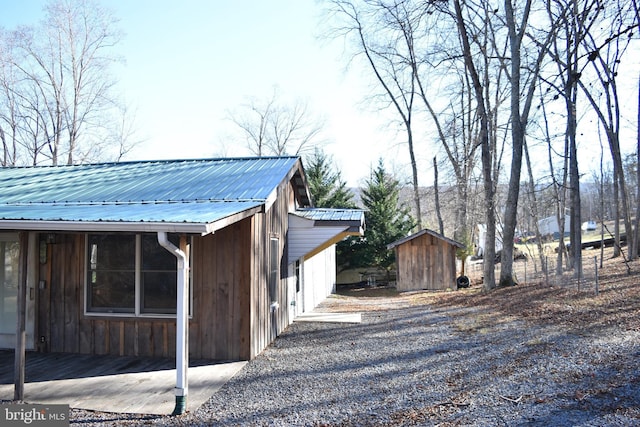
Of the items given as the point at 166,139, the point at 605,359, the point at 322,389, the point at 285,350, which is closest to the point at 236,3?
the point at 285,350

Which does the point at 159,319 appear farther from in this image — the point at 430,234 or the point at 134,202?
the point at 430,234

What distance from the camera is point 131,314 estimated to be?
6727 millimetres

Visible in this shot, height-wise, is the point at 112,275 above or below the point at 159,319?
above

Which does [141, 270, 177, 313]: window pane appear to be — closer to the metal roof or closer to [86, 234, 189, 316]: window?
[86, 234, 189, 316]: window

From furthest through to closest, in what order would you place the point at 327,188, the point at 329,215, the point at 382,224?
1. the point at 327,188
2. the point at 382,224
3. the point at 329,215

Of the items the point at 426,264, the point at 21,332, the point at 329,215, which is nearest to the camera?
the point at 21,332

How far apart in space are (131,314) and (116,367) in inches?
32.9

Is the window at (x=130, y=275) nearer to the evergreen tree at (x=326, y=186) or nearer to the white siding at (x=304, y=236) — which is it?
the white siding at (x=304, y=236)

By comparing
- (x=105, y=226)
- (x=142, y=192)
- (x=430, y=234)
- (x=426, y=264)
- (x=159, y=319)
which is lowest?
(x=159, y=319)

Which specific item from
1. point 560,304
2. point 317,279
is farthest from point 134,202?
point 560,304

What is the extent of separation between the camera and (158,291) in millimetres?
6766

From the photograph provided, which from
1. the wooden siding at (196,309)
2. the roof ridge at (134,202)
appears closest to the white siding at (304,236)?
the wooden siding at (196,309)

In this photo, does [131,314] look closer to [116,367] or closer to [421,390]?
[116,367]

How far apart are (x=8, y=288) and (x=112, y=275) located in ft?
6.10
